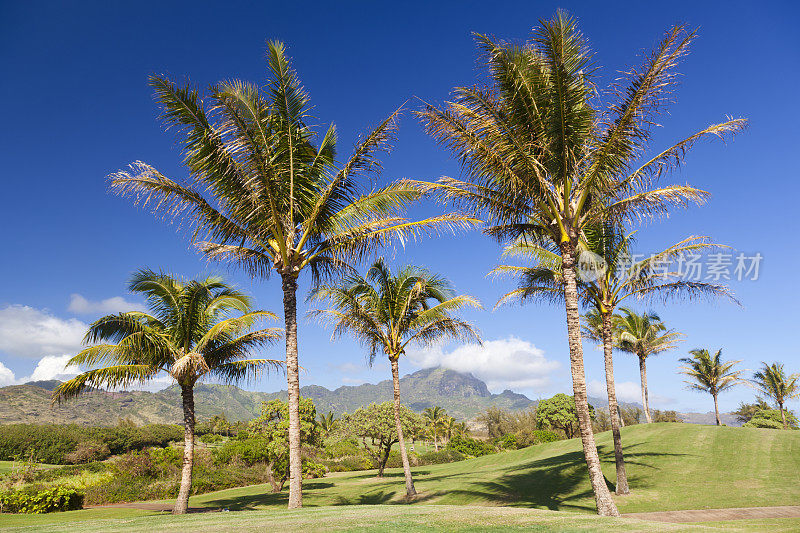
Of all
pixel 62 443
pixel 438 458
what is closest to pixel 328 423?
pixel 438 458

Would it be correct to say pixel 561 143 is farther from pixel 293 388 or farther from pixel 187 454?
pixel 187 454

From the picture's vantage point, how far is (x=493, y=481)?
2286 cm

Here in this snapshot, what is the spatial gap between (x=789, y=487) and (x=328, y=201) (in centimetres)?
1973

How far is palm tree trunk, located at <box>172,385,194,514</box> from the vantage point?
54.7 feet

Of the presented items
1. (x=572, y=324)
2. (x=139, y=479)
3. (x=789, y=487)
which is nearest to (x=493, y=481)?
(x=789, y=487)

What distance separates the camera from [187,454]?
17578mm

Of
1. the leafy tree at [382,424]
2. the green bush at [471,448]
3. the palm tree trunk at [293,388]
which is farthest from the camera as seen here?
the green bush at [471,448]

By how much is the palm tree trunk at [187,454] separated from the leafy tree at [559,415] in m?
54.0

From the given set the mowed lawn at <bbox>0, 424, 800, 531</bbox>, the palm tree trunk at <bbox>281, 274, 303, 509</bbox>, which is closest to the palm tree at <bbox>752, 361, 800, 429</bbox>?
the mowed lawn at <bbox>0, 424, 800, 531</bbox>

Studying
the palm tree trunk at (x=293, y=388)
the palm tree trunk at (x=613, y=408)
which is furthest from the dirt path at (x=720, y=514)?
the palm tree trunk at (x=293, y=388)

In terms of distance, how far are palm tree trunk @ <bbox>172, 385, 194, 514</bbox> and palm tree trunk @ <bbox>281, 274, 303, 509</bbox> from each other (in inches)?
291

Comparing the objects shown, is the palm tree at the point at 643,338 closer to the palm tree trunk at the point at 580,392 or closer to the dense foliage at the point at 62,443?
the palm tree trunk at the point at 580,392

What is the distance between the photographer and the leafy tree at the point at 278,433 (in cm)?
2828

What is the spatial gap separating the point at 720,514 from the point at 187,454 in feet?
61.4
